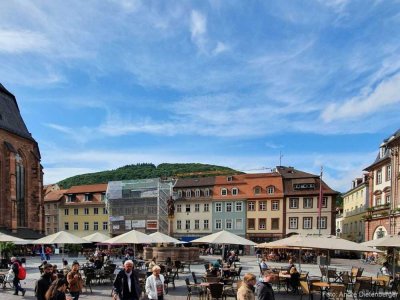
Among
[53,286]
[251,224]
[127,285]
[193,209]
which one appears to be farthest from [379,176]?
[53,286]

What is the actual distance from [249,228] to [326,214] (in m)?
10.8

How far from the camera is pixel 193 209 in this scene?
211ft

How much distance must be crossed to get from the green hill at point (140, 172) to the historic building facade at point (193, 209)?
156 feet

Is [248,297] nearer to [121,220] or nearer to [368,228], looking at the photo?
[368,228]

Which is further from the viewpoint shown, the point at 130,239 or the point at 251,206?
the point at 251,206

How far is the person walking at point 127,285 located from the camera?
9.19 m

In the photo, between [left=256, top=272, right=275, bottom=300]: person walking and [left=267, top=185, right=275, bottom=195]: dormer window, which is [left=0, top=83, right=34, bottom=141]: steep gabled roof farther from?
[left=256, top=272, right=275, bottom=300]: person walking

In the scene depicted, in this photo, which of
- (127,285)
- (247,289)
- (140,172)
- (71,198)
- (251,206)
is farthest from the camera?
(140,172)

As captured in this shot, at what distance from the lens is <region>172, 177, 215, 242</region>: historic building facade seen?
2490 inches

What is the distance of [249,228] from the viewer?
6019 centimetres

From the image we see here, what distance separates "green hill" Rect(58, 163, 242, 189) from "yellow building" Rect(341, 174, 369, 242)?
47.4 meters

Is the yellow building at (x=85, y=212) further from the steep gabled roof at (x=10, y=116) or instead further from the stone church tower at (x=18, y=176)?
the steep gabled roof at (x=10, y=116)

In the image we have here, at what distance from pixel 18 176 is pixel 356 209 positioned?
46.0 metres

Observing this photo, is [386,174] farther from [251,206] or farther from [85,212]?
[85,212]
